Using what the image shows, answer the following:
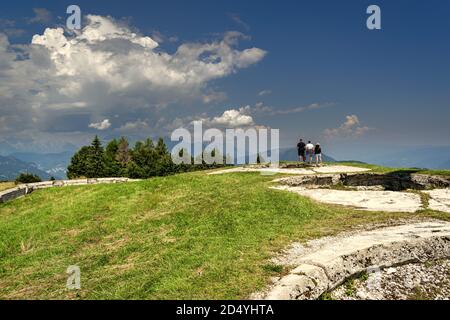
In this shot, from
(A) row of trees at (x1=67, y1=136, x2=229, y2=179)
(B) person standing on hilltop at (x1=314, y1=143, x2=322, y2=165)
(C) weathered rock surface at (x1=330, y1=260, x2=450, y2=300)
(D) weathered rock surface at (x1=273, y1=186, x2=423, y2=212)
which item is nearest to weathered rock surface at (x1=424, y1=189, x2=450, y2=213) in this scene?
(D) weathered rock surface at (x1=273, y1=186, x2=423, y2=212)

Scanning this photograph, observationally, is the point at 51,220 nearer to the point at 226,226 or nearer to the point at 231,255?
the point at 226,226

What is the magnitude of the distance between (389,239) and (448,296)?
2.74 metres

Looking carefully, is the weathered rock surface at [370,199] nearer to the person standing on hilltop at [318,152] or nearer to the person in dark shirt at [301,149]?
the person standing on hilltop at [318,152]

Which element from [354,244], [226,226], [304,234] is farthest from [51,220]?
[354,244]

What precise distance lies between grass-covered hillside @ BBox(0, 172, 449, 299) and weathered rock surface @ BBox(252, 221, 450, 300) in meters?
0.72

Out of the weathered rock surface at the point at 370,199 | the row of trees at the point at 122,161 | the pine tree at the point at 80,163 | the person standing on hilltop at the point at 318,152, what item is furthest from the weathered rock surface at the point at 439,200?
the pine tree at the point at 80,163

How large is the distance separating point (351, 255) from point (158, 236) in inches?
305

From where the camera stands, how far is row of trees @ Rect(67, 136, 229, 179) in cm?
10794

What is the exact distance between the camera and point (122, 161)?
132000mm

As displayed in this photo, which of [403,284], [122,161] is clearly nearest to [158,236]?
[403,284]

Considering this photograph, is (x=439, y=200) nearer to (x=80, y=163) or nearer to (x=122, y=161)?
(x=80, y=163)

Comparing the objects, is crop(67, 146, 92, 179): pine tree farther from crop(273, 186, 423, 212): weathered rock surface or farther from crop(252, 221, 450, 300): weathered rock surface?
crop(252, 221, 450, 300): weathered rock surface

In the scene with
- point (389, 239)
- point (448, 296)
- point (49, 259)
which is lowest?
point (49, 259)

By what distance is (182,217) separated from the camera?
52.6ft
